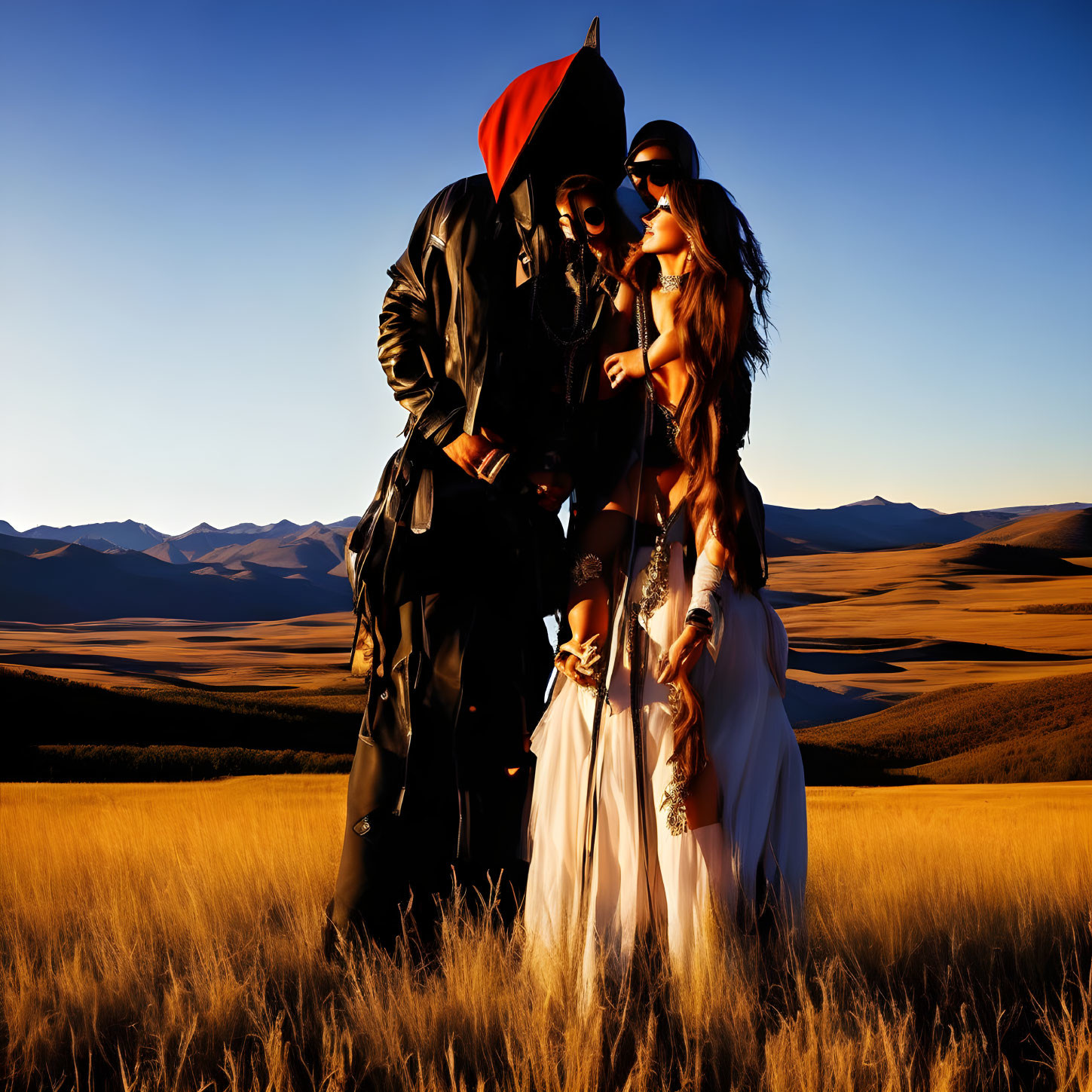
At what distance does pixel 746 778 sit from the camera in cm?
241

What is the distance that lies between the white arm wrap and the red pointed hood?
129 centimetres

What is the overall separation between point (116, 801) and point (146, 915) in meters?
4.22

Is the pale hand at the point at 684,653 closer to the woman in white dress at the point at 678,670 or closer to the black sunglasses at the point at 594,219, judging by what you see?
the woman in white dress at the point at 678,670

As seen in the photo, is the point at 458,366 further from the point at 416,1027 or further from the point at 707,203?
the point at 416,1027

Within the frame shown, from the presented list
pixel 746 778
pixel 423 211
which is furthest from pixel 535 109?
pixel 746 778

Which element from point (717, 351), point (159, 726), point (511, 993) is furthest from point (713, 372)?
point (159, 726)

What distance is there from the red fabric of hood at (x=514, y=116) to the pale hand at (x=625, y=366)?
0.69 m

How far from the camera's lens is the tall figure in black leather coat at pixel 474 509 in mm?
2592

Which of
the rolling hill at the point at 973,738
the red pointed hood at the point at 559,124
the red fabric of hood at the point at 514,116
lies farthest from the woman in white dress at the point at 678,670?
the rolling hill at the point at 973,738

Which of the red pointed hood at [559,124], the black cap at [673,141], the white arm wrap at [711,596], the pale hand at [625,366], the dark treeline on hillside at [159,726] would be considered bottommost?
the dark treeline on hillside at [159,726]

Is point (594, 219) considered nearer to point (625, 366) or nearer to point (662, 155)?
point (662, 155)

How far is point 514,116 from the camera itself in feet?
8.52

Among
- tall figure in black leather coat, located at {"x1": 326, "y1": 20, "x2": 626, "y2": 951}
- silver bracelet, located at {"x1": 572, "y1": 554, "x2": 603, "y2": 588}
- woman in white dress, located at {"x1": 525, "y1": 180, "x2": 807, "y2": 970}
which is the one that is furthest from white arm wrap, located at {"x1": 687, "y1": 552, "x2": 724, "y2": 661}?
tall figure in black leather coat, located at {"x1": 326, "y1": 20, "x2": 626, "y2": 951}

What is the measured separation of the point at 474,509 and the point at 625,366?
2.21 feet
